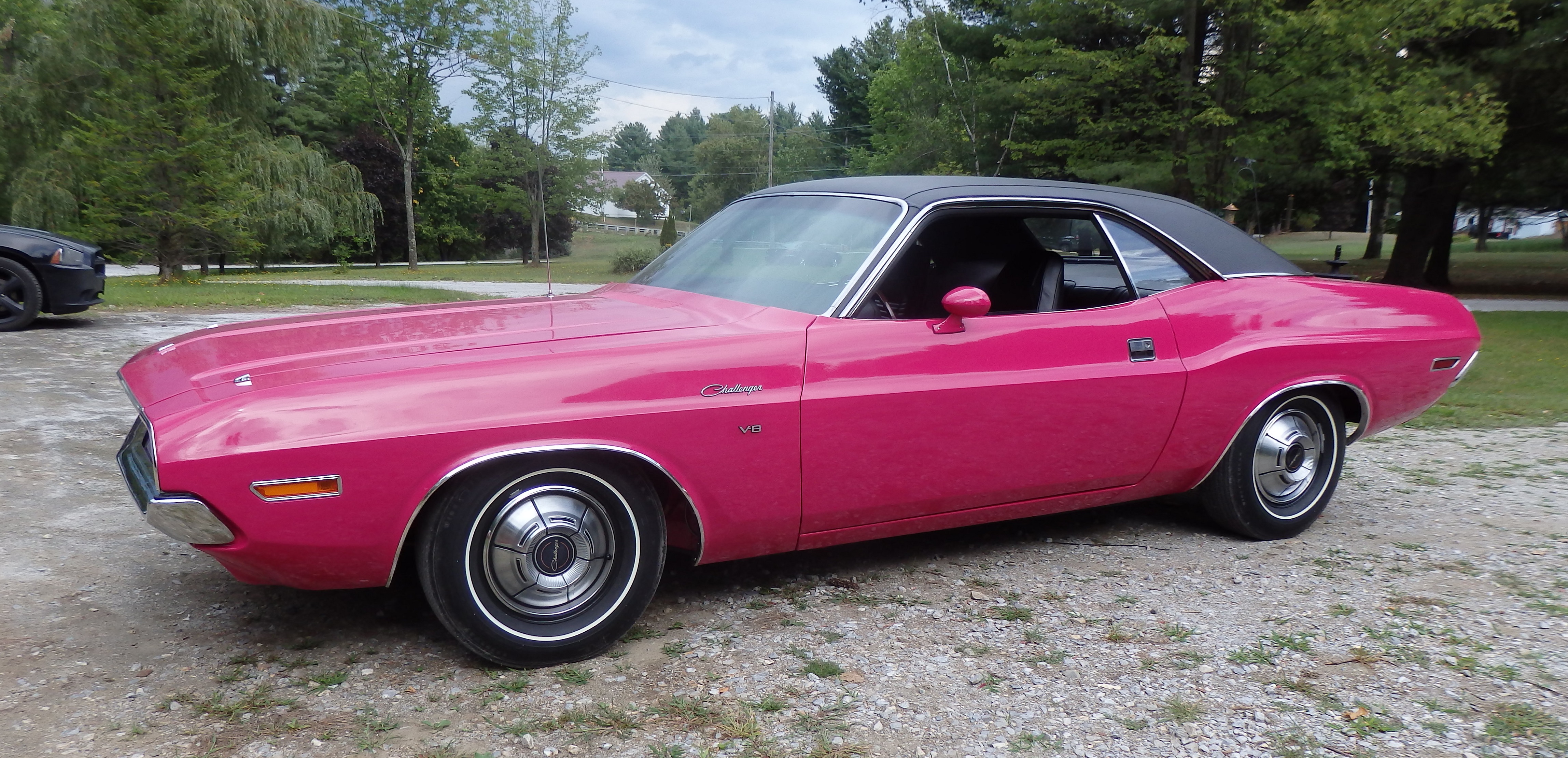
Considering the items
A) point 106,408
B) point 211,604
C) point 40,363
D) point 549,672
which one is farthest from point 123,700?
point 40,363

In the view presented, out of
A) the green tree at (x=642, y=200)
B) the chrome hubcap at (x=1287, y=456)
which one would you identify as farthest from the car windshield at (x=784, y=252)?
the green tree at (x=642, y=200)

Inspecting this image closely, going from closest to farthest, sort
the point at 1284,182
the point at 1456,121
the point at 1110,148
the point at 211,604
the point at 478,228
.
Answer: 1. the point at 211,604
2. the point at 1456,121
3. the point at 1110,148
4. the point at 1284,182
5. the point at 478,228

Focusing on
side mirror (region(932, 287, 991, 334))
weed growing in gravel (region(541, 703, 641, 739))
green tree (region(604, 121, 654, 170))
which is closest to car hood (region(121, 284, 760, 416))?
side mirror (region(932, 287, 991, 334))

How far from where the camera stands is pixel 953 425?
3.43 m

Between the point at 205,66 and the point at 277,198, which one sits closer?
the point at 205,66

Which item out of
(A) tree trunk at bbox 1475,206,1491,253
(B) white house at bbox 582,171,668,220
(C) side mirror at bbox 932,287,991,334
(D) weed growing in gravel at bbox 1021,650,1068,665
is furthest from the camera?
(B) white house at bbox 582,171,668,220

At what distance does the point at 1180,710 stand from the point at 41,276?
1090 cm

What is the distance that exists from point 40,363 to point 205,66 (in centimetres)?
1571

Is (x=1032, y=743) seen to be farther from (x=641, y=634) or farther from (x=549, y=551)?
(x=549, y=551)

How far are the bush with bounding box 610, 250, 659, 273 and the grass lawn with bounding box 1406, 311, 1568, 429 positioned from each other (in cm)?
2257

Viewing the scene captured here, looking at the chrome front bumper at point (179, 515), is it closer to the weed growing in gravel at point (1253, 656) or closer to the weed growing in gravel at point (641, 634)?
the weed growing in gravel at point (641, 634)

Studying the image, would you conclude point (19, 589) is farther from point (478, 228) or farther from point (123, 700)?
point (478, 228)

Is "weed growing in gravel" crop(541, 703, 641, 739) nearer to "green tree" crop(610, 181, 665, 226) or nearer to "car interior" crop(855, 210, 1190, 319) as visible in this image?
"car interior" crop(855, 210, 1190, 319)

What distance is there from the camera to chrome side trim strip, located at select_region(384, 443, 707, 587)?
8.91ft
